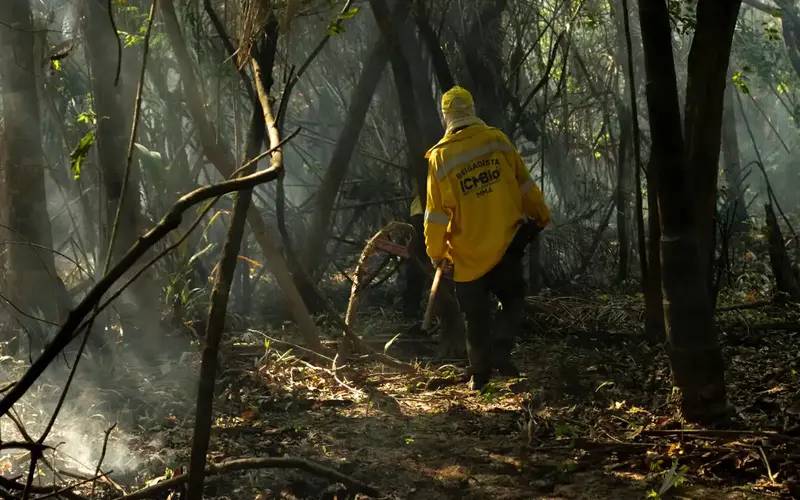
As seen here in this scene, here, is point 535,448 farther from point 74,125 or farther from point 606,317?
point 74,125

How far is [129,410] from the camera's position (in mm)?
5227

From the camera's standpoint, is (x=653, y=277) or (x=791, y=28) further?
(x=791, y=28)

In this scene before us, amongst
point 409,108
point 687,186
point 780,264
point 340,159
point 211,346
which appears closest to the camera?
point 211,346

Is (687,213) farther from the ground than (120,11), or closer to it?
closer to it

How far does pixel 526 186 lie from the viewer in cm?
526

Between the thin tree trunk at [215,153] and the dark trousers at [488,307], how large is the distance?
4.18 ft

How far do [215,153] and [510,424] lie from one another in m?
2.54

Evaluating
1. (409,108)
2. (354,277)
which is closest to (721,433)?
(409,108)

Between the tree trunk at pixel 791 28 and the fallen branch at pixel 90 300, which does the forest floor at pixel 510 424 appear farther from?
the tree trunk at pixel 791 28

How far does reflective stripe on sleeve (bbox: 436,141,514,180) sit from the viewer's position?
5.12 m

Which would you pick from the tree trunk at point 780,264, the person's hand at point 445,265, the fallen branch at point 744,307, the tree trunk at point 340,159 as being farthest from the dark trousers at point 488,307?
the tree trunk at point 340,159

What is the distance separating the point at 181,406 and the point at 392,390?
1378 millimetres

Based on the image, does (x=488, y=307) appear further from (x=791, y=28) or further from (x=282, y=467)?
(x=791, y=28)

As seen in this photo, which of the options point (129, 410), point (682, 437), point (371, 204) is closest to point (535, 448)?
point (682, 437)
